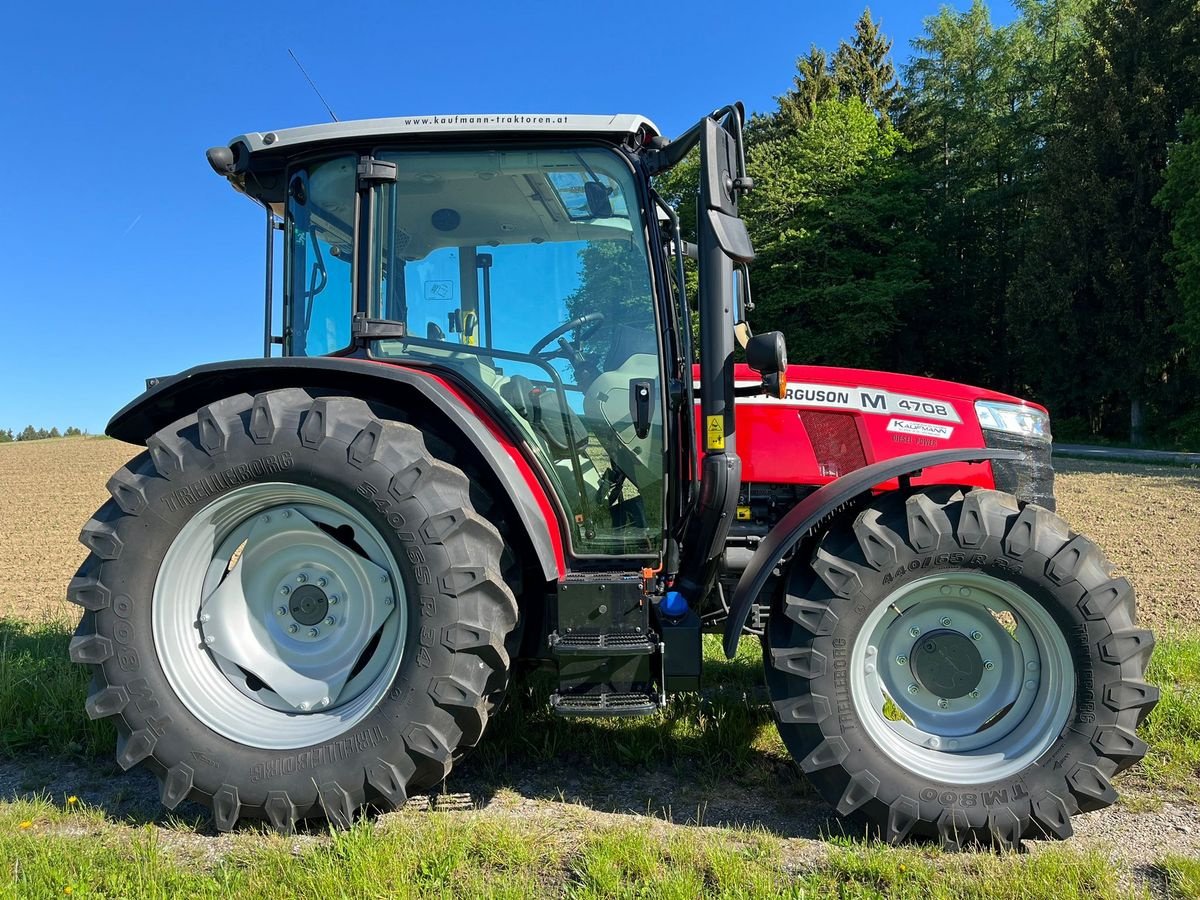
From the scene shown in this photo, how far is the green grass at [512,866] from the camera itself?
2166 mm

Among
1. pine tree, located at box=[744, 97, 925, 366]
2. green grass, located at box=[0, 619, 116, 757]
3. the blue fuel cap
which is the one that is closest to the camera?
the blue fuel cap

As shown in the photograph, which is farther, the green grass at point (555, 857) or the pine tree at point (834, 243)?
the pine tree at point (834, 243)

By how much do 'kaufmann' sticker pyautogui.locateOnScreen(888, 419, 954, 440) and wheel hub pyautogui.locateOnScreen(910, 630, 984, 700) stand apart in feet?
2.52

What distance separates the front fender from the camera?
256cm

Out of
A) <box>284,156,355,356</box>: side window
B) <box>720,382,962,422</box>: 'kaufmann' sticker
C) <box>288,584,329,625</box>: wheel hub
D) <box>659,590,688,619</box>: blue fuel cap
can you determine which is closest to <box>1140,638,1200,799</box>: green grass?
<box>720,382,962,422</box>: 'kaufmann' sticker

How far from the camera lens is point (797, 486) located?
313 centimetres

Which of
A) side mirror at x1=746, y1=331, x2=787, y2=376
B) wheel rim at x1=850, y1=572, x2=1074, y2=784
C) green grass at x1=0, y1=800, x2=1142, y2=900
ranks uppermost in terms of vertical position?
side mirror at x1=746, y1=331, x2=787, y2=376

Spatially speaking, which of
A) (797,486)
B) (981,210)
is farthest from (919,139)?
(797,486)

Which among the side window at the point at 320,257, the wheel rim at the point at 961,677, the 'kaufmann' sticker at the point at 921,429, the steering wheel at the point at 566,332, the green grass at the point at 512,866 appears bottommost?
the green grass at the point at 512,866

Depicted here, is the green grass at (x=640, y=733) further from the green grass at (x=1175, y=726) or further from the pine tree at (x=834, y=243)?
the pine tree at (x=834, y=243)

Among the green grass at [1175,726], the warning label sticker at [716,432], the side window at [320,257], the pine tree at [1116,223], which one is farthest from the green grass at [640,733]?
the pine tree at [1116,223]

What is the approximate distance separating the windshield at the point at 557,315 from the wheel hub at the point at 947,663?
97cm

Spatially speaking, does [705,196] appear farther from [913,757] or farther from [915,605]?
[913,757]

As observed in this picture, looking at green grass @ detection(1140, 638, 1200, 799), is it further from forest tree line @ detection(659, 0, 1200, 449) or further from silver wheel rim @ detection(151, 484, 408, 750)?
forest tree line @ detection(659, 0, 1200, 449)
